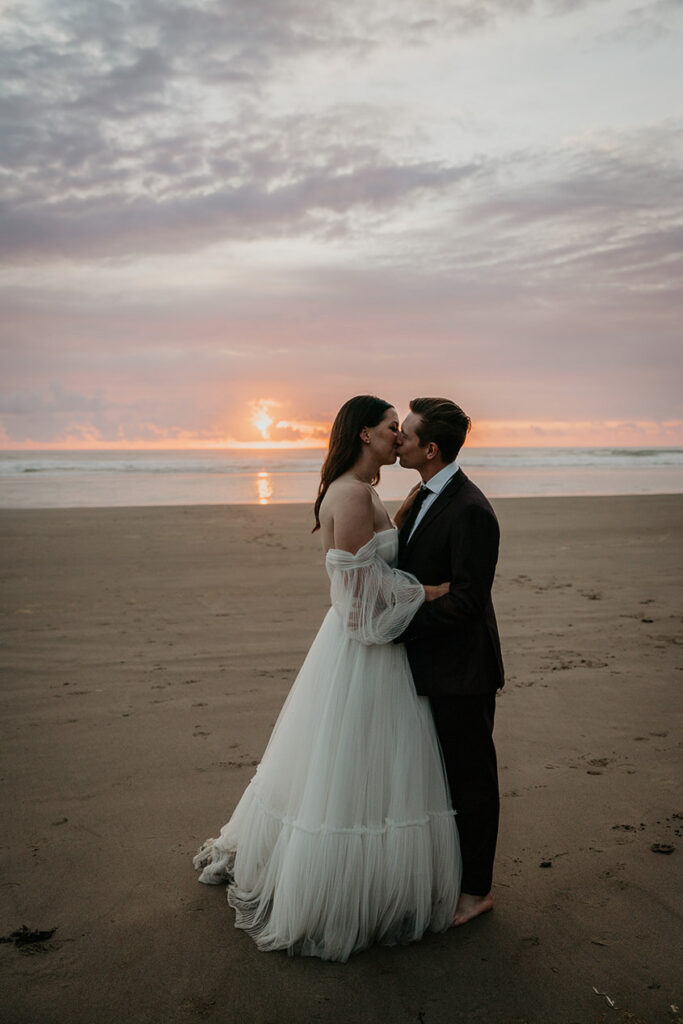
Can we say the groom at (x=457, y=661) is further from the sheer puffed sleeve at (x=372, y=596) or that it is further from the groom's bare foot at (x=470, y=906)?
the sheer puffed sleeve at (x=372, y=596)

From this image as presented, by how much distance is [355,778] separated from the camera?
127 inches

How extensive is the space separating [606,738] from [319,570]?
6431 mm

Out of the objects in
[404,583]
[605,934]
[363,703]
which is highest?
[404,583]

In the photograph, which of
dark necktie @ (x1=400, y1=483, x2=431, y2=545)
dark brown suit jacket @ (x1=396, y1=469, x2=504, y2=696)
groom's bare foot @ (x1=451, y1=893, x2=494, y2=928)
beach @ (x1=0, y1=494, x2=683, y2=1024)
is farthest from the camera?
dark necktie @ (x1=400, y1=483, x2=431, y2=545)

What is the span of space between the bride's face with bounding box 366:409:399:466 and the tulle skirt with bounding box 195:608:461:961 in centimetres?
77

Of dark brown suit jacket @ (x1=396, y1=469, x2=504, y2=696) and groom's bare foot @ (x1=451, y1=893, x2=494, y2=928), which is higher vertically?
dark brown suit jacket @ (x1=396, y1=469, x2=504, y2=696)

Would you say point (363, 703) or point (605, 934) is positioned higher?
point (363, 703)

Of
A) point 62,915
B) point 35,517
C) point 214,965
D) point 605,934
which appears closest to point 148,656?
point 62,915

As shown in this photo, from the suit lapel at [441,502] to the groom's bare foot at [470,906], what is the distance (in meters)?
1.54

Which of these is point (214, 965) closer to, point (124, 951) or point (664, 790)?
point (124, 951)

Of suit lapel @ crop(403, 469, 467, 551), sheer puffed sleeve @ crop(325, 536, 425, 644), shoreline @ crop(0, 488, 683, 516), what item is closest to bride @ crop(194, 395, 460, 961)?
sheer puffed sleeve @ crop(325, 536, 425, 644)

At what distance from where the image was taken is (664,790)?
14.9 ft

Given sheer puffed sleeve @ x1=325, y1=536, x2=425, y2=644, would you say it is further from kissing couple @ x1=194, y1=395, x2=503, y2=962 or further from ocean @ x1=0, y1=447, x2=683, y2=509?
ocean @ x1=0, y1=447, x2=683, y2=509

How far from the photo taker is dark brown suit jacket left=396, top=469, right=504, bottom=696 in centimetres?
326
